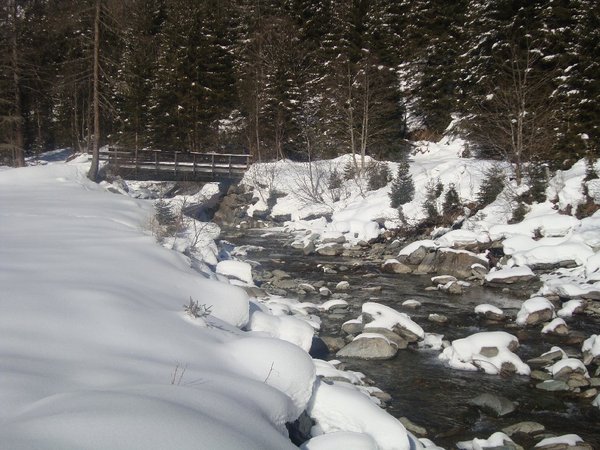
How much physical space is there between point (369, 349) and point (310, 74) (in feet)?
97.2

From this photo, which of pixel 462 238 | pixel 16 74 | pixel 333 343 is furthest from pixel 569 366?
pixel 16 74

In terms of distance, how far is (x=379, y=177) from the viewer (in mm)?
27500

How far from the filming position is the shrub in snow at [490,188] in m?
21.3

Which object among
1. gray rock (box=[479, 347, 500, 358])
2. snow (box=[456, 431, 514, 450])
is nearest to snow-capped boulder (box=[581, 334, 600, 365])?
gray rock (box=[479, 347, 500, 358])

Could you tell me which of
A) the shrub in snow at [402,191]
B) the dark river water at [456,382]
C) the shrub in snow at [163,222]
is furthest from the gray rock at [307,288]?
the shrub in snow at [402,191]

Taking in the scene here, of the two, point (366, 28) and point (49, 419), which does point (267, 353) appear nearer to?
point (49, 419)

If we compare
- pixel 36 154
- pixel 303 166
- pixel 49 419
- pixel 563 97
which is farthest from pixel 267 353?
pixel 36 154

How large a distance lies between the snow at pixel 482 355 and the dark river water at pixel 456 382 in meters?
0.19

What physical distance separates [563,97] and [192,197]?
2096 centimetres

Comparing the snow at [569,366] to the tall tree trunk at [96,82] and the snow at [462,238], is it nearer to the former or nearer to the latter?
the snow at [462,238]

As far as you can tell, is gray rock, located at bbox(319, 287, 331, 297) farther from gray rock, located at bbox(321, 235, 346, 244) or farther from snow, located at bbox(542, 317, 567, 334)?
gray rock, located at bbox(321, 235, 346, 244)

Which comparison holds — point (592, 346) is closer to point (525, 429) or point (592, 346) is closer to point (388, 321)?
point (525, 429)

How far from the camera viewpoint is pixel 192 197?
106 ft

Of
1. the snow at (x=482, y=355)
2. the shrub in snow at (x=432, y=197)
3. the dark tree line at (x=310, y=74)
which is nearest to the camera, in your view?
the snow at (x=482, y=355)
